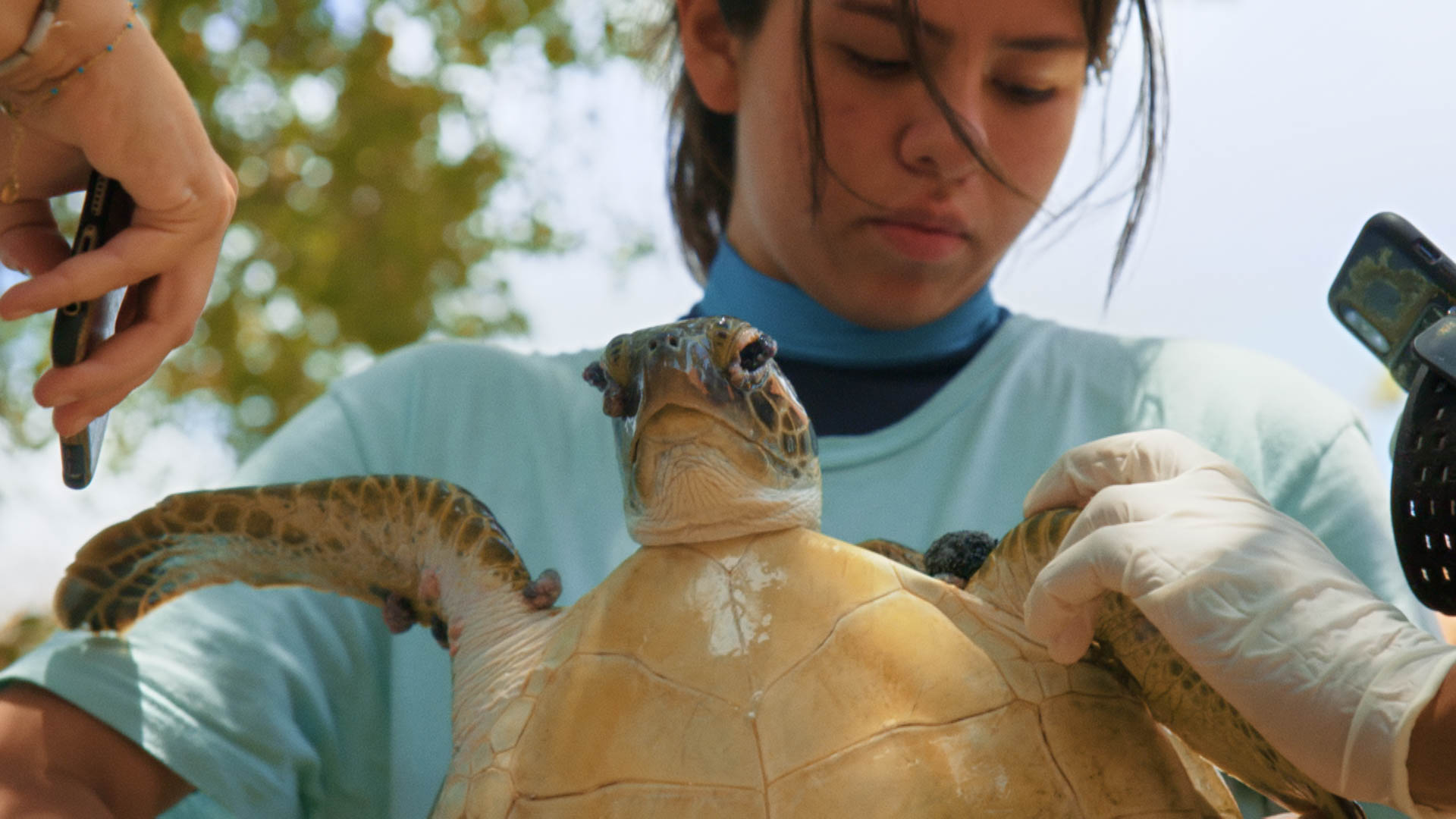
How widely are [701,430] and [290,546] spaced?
573 mm

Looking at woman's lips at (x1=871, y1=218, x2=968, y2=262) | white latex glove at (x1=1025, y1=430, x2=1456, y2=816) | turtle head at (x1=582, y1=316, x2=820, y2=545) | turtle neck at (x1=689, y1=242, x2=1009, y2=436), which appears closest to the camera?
white latex glove at (x1=1025, y1=430, x2=1456, y2=816)

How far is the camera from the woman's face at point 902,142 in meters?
1.57

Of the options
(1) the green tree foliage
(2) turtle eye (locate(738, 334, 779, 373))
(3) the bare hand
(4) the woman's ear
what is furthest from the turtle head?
(1) the green tree foliage

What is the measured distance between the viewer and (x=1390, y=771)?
0.83m

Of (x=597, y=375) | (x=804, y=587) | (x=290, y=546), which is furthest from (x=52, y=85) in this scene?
(x=804, y=587)

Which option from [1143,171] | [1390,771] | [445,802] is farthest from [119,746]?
[1143,171]

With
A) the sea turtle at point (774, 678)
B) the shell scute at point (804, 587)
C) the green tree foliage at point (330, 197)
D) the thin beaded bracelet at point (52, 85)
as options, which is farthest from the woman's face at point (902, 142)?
the green tree foliage at point (330, 197)

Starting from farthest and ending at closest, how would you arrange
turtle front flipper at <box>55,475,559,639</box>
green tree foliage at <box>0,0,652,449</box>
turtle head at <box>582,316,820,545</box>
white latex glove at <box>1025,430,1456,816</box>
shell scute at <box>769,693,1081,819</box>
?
green tree foliage at <box>0,0,652,449</box> < turtle front flipper at <box>55,475,559,639</box> < turtle head at <box>582,316,820,545</box> < shell scute at <box>769,693,1081,819</box> < white latex glove at <box>1025,430,1456,816</box>

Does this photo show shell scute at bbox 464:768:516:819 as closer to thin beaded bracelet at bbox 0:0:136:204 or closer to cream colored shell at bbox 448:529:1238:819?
cream colored shell at bbox 448:529:1238:819

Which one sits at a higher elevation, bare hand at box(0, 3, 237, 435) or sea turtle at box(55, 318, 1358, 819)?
bare hand at box(0, 3, 237, 435)

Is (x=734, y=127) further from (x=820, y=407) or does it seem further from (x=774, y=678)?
(x=774, y=678)

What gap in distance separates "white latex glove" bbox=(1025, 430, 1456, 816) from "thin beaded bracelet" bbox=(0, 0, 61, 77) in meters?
0.90

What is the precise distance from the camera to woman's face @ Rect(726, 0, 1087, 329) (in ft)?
5.16

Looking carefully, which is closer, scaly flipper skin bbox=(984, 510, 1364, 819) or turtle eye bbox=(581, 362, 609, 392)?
scaly flipper skin bbox=(984, 510, 1364, 819)
